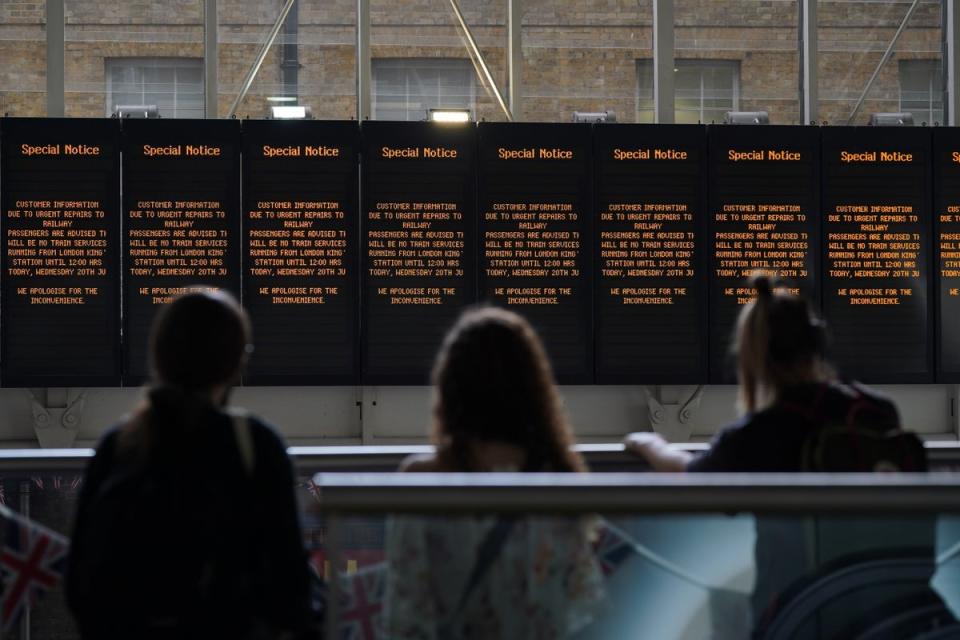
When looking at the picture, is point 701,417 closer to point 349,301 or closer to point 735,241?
point 735,241

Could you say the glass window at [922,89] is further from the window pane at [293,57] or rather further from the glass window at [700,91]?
the window pane at [293,57]

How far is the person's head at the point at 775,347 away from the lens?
2586mm

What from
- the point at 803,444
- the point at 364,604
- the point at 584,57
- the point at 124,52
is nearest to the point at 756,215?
the point at 584,57

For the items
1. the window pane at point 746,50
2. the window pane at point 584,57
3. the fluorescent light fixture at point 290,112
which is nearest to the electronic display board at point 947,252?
the window pane at point 746,50

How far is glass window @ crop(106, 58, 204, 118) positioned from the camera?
7688mm

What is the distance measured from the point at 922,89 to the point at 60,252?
219 inches

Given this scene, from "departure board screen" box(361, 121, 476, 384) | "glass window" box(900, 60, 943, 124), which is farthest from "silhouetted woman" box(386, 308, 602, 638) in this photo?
"glass window" box(900, 60, 943, 124)

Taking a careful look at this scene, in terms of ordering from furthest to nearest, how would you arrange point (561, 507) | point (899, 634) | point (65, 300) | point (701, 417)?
point (701, 417)
point (65, 300)
point (899, 634)
point (561, 507)

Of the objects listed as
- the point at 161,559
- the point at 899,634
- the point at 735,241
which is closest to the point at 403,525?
the point at 161,559

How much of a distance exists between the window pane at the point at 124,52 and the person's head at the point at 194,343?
5909mm

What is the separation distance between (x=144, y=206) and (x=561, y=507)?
562 cm

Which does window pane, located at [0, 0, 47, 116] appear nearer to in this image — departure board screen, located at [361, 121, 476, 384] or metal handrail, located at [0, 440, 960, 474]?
departure board screen, located at [361, 121, 476, 384]

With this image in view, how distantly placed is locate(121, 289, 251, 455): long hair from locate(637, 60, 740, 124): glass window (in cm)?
614

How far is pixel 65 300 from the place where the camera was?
23.4ft
